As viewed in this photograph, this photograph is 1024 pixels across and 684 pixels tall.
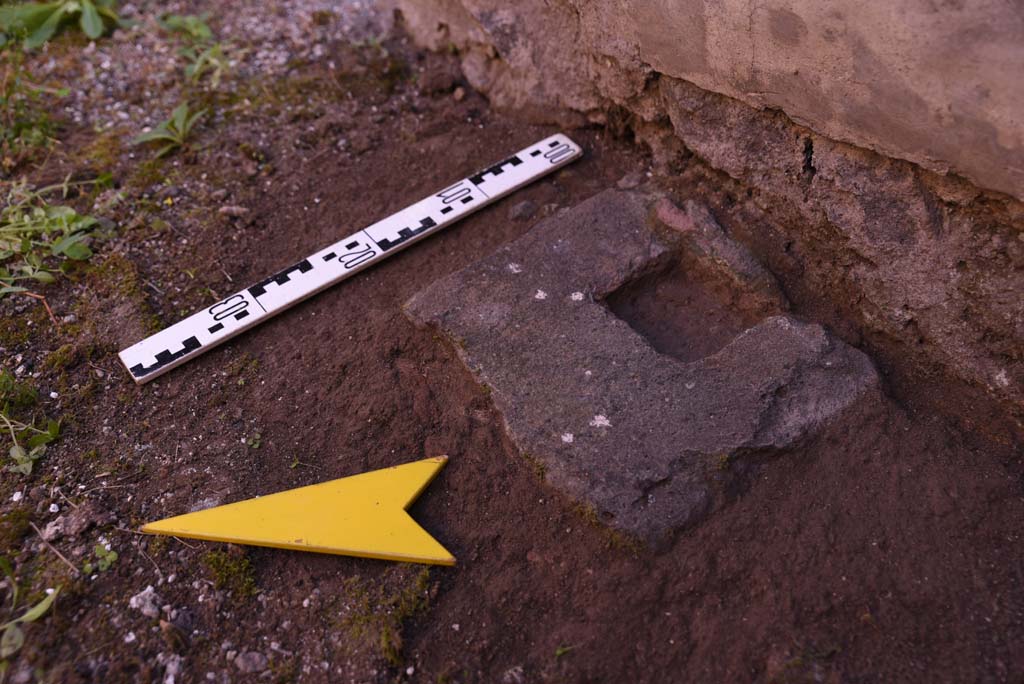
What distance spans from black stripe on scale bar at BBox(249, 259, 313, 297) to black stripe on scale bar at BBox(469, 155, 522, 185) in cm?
66

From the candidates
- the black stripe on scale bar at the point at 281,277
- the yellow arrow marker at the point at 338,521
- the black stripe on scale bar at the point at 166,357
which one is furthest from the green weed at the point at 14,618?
the black stripe on scale bar at the point at 281,277

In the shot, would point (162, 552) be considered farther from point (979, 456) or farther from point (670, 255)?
point (979, 456)

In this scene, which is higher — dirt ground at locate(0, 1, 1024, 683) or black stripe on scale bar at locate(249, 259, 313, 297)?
black stripe on scale bar at locate(249, 259, 313, 297)

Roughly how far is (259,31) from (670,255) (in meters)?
2.25

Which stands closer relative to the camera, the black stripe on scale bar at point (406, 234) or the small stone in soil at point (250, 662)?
the small stone in soil at point (250, 662)

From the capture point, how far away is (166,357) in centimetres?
254

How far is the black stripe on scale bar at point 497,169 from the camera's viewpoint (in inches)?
119

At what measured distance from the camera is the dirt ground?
1932 millimetres

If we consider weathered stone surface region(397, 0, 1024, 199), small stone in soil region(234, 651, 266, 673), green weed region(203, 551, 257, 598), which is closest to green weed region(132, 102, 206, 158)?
weathered stone surface region(397, 0, 1024, 199)

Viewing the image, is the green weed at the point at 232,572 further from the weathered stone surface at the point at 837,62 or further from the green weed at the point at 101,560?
the weathered stone surface at the point at 837,62

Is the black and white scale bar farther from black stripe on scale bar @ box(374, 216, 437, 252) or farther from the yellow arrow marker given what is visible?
the yellow arrow marker

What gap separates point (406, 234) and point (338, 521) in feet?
3.57

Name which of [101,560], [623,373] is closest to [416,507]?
[623,373]

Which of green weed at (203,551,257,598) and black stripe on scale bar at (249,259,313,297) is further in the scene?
black stripe on scale bar at (249,259,313,297)
